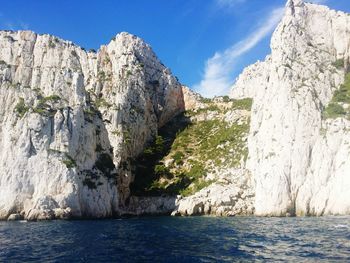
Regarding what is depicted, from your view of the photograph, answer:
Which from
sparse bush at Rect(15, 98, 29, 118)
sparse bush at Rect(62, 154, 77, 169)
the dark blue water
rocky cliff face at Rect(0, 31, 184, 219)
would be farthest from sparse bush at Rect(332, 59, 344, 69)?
sparse bush at Rect(15, 98, 29, 118)

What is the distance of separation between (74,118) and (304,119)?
46509 mm

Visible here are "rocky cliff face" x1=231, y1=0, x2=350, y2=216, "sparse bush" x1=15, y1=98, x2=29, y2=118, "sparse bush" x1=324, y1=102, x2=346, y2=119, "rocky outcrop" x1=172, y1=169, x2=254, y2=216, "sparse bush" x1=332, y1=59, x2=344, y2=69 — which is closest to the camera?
"rocky cliff face" x1=231, y1=0, x2=350, y2=216

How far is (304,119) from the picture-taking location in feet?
264

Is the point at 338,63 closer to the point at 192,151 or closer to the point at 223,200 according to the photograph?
the point at 223,200

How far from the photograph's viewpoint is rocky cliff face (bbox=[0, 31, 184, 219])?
7962cm

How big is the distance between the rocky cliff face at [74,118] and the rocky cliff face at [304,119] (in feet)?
106

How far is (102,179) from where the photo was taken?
288 ft

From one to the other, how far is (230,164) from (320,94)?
83.0 feet

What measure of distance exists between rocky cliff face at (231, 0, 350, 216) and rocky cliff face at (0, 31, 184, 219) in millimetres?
32237

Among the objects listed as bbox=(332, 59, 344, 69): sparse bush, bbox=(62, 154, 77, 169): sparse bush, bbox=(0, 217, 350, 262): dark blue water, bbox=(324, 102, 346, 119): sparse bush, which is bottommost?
bbox=(0, 217, 350, 262): dark blue water

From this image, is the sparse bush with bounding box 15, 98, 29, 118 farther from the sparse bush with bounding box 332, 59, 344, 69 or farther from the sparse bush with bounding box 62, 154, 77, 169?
the sparse bush with bounding box 332, 59, 344, 69

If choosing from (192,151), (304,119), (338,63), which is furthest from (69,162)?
(338,63)

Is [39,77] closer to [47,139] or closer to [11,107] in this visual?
[11,107]

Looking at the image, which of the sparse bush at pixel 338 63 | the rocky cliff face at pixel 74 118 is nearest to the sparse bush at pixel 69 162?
the rocky cliff face at pixel 74 118
